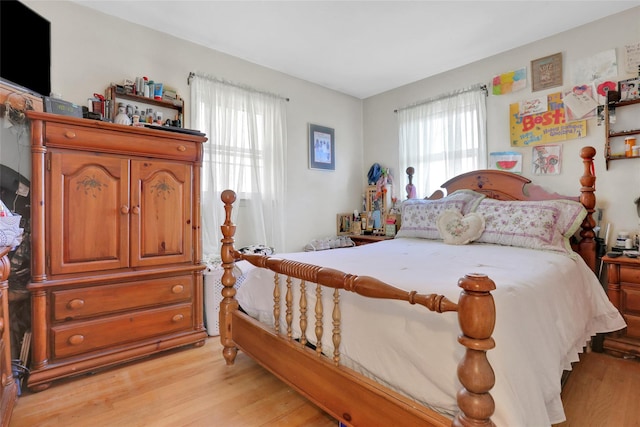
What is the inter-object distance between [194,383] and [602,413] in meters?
2.12

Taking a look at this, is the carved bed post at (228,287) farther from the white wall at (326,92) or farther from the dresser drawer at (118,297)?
the white wall at (326,92)

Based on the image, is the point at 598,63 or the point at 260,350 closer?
the point at 260,350

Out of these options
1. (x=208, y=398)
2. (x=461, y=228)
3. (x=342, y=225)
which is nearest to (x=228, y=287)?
(x=208, y=398)

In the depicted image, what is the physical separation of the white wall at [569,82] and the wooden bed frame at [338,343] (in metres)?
0.23

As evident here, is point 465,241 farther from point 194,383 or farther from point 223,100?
point 223,100

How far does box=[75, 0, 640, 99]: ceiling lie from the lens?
2299 millimetres

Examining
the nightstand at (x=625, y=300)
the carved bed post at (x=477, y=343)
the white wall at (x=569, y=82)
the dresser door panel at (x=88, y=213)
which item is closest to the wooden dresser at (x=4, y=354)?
the dresser door panel at (x=88, y=213)

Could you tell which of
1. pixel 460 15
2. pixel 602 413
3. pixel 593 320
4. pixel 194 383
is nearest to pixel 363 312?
pixel 194 383

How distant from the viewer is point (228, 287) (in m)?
2.03

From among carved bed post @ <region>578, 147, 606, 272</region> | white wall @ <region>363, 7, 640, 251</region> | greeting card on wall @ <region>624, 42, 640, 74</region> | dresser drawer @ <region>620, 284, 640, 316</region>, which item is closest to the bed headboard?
carved bed post @ <region>578, 147, 606, 272</region>

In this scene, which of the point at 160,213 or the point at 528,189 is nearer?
the point at 160,213

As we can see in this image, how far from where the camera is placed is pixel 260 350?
1767 millimetres

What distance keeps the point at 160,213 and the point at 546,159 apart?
3215 mm

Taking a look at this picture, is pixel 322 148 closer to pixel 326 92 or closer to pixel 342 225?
pixel 326 92
